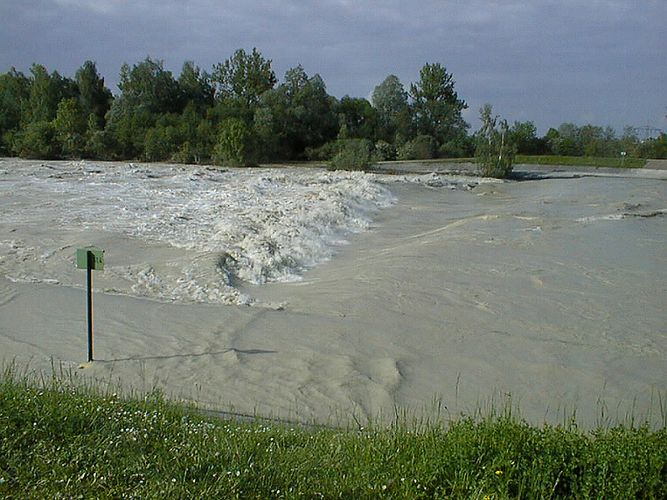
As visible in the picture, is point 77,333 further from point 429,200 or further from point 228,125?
point 228,125

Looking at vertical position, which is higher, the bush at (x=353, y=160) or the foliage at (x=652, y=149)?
the foliage at (x=652, y=149)

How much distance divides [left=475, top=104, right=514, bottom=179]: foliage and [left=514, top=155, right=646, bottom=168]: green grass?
7022 millimetres

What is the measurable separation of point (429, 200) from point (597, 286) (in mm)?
15694

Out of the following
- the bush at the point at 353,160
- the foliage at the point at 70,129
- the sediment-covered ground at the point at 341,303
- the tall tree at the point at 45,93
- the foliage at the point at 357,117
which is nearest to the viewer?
the sediment-covered ground at the point at 341,303

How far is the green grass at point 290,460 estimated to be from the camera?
4.09 m

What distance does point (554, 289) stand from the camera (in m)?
13.1

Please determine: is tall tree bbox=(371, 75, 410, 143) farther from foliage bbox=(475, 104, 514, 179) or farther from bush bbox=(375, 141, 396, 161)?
foliage bbox=(475, 104, 514, 179)

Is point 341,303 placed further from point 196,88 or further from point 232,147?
point 196,88

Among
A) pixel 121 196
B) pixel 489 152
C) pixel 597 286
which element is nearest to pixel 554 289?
pixel 597 286

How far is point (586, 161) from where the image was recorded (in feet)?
165

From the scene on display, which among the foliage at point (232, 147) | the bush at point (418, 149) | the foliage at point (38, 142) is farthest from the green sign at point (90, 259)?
the bush at point (418, 149)

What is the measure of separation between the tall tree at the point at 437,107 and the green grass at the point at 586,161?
7.40m

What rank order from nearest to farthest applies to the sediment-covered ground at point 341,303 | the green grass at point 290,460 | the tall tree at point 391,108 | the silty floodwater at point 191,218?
the green grass at point 290,460 → the sediment-covered ground at point 341,303 → the silty floodwater at point 191,218 → the tall tree at point 391,108

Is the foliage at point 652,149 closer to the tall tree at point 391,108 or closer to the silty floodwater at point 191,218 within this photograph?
the tall tree at point 391,108
